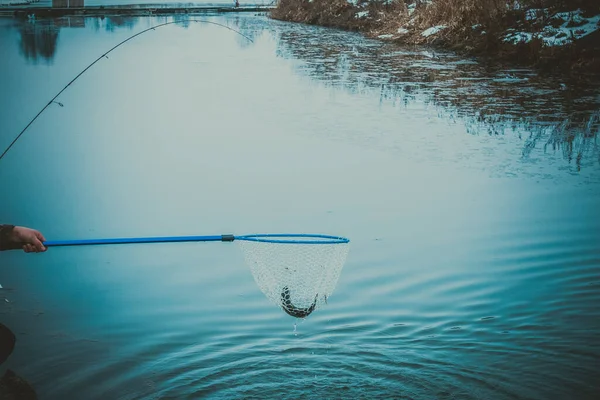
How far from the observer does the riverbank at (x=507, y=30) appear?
20.2m

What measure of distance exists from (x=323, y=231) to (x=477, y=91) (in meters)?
9.77

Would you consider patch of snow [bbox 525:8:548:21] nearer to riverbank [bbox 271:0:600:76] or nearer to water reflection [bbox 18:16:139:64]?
riverbank [bbox 271:0:600:76]

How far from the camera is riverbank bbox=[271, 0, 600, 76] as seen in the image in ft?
66.3

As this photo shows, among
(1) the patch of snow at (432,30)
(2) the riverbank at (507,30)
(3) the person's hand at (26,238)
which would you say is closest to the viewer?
(3) the person's hand at (26,238)

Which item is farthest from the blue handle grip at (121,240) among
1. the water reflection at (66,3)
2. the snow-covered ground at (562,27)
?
the water reflection at (66,3)

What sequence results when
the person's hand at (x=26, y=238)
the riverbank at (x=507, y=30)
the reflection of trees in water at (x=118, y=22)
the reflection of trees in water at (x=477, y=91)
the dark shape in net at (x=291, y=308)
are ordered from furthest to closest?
the reflection of trees in water at (x=118, y=22) < the riverbank at (x=507, y=30) < the reflection of trees in water at (x=477, y=91) < the dark shape in net at (x=291, y=308) < the person's hand at (x=26, y=238)

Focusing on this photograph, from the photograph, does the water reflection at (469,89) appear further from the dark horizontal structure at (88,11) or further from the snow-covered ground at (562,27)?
the dark horizontal structure at (88,11)

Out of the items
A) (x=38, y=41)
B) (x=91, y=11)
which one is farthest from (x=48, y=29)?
(x=91, y=11)

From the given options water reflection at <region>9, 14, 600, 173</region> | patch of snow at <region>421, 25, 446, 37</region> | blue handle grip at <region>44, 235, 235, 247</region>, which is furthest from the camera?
patch of snow at <region>421, 25, 446, 37</region>

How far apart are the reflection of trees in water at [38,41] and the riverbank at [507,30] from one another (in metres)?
12.1

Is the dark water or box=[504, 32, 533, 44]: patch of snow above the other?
box=[504, 32, 533, 44]: patch of snow

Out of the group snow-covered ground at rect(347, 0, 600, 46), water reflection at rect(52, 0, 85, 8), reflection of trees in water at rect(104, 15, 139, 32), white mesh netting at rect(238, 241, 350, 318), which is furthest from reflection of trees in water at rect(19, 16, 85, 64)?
white mesh netting at rect(238, 241, 350, 318)

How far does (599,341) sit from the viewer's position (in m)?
6.51

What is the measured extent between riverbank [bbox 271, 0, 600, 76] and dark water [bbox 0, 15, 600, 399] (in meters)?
1.23
